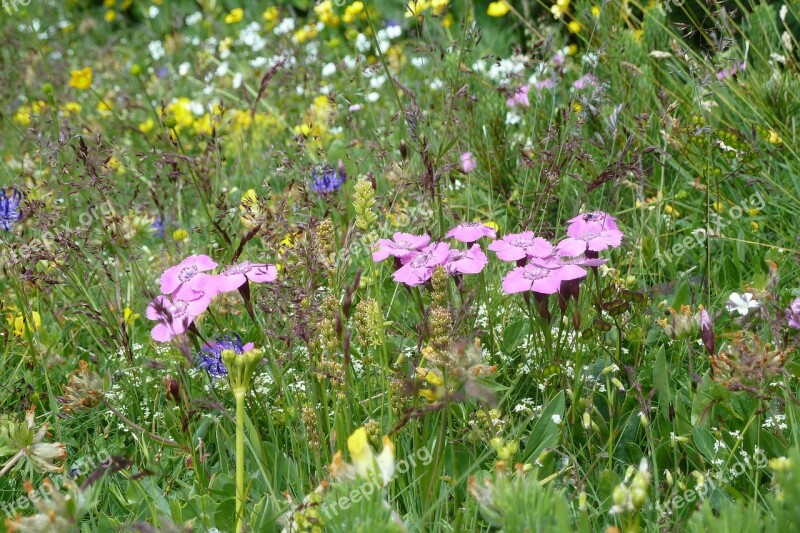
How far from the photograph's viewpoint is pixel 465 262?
1.70 meters

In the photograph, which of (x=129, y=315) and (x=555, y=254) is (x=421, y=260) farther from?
(x=129, y=315)

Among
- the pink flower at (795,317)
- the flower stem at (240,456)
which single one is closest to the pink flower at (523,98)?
the pink flower at (795,317)

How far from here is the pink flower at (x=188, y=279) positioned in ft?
5.30

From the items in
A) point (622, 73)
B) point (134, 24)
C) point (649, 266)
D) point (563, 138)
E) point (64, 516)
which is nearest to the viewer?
point (64, 516)

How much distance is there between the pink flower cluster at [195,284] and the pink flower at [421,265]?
25cm

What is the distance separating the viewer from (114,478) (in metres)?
1.72

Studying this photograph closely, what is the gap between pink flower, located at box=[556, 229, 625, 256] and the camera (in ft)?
5.54

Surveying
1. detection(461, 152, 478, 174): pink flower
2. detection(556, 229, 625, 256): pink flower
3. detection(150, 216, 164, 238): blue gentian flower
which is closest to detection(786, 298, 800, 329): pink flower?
detection(556, 229, 625, 256): pink flower

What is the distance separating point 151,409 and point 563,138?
1.14 m

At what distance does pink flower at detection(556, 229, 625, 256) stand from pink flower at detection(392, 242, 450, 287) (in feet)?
0.78

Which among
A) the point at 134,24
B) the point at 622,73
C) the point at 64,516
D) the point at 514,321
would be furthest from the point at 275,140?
the point at 134,24

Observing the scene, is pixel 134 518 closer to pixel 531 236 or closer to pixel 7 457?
pixel 7 457

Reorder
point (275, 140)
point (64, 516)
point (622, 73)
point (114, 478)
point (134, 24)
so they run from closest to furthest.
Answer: point (64, 516) → point (114, 478) → point (622, 73) → point (275, 140) → point (134, 24)

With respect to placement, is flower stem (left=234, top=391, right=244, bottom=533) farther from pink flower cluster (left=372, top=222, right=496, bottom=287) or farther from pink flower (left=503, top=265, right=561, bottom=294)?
pink flower (left=503, top=265, right=561, bottom=294)
